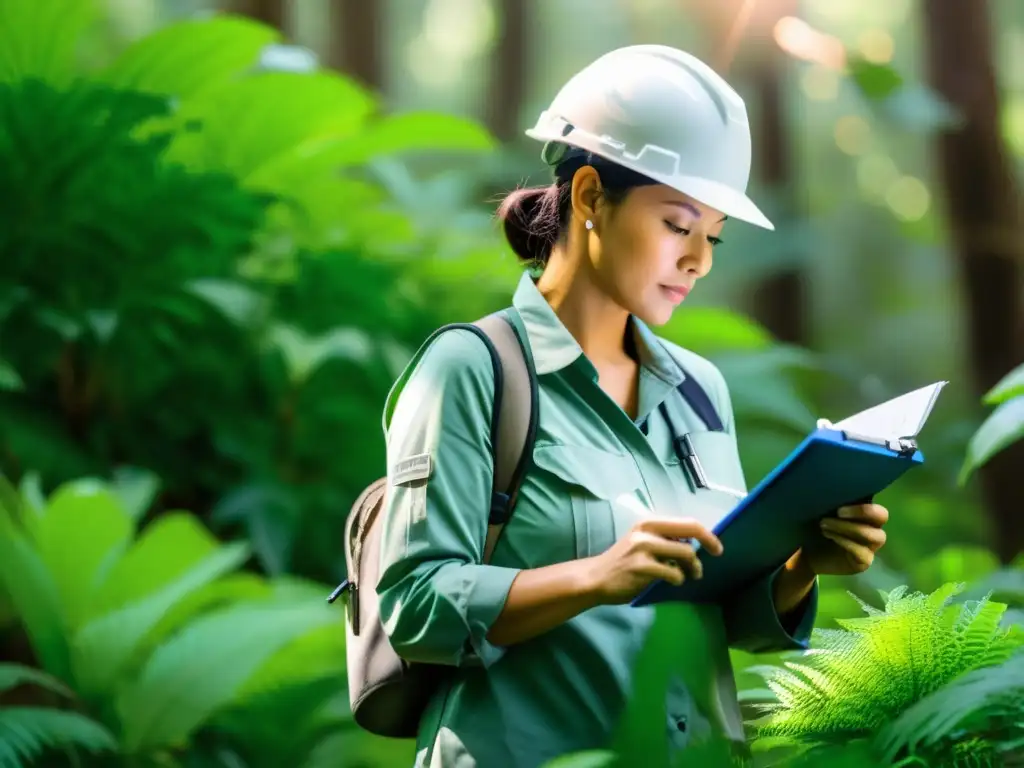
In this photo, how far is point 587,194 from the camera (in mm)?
1945

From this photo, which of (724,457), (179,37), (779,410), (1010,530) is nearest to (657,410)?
(724,457)

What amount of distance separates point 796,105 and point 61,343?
54.9 ft

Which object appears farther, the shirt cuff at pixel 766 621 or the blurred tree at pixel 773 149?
the blurred tree at pixel 773 149

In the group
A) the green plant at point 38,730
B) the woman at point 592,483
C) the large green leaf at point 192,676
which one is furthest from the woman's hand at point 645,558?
the large green leaf at point 192,676

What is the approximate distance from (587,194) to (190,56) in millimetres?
3648

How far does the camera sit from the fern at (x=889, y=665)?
1.82 m

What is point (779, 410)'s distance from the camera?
506 centimetres

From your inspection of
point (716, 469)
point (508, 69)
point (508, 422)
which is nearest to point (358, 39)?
point (508, 69)

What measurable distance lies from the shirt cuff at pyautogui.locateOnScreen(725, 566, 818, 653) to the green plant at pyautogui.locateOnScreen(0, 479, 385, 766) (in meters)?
1.98

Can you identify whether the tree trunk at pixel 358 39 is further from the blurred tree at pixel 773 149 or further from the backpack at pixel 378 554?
the backpack at pixel 378 554

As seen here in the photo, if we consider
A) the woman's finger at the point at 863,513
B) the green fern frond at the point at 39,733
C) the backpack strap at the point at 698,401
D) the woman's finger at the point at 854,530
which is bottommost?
the green fern frond at the point at 39,733

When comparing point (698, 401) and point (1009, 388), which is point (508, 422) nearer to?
point (698, 401)

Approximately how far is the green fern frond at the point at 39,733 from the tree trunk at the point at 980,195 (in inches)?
196

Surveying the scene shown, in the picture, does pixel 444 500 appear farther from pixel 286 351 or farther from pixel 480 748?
pixel 286 351
